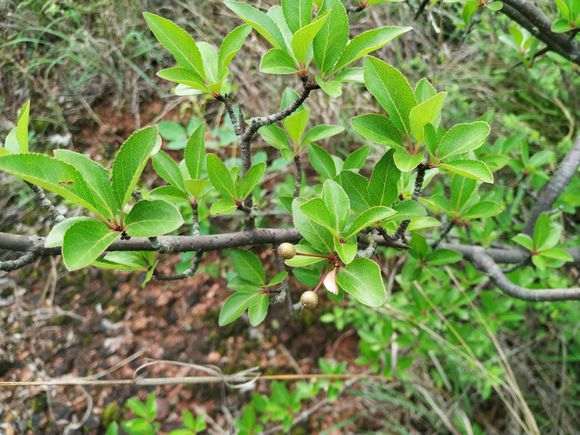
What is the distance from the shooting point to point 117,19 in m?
2.61

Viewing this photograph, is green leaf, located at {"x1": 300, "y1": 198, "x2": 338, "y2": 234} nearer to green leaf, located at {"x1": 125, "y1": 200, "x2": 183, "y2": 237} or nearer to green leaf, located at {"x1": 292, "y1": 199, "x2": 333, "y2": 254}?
green leaf, located at {"x1": 292, "y1": 199, "x2": 333, "y2": 254}

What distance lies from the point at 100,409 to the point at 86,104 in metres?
1.42

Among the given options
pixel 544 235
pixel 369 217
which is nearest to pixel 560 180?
pixel 544 235

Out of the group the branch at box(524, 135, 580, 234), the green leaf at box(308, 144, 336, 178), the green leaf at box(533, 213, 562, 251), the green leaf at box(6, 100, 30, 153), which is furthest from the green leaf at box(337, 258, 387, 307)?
the branch at box(524, 135, 580, 234)

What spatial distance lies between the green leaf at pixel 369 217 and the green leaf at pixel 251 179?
0.16 metres

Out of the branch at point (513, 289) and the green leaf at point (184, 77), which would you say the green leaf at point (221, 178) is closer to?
the green leaf at point (184, 77)

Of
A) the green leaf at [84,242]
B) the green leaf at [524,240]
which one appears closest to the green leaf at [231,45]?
the green leaf at [84,242]

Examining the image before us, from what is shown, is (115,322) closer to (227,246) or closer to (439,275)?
(439,275)

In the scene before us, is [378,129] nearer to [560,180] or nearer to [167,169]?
[167,169]

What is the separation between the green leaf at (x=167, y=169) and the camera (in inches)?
29.6

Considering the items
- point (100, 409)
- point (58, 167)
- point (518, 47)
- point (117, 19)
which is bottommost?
point (100, 409)

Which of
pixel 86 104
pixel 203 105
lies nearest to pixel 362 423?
pixel 203 105

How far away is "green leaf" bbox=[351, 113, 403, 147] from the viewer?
602 mm

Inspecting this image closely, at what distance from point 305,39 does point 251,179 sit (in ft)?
0.72
